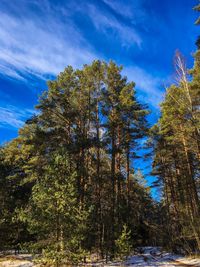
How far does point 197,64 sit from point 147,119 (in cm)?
575

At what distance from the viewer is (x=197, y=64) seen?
14977 mm

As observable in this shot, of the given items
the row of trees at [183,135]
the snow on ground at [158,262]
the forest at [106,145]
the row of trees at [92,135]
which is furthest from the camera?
the row of trees at [92,135]

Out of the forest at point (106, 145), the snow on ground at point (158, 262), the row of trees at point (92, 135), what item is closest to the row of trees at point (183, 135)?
the forest at point (106, 145)

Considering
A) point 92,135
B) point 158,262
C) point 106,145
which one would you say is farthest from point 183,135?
point 158,262

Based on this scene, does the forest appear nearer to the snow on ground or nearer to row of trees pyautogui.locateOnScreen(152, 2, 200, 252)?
row of trees pyautogui.locateOnScreen(152, 2, 200, 252)

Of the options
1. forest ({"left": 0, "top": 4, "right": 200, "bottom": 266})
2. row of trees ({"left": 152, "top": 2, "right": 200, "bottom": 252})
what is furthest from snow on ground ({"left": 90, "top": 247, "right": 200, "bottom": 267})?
row of trees ({"left": 152, "top": 2, "right": 200, "bottom": 252})

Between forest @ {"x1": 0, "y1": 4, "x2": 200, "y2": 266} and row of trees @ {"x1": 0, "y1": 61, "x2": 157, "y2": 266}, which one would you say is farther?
row of trees @ {"x1": 0, "y1": 61, "x2": 157, "y2": 266}

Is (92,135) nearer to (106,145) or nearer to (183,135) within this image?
(106,145)

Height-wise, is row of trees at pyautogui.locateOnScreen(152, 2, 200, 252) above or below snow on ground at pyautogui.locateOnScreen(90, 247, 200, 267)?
above

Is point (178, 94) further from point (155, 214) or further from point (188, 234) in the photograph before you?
point (155, 214)

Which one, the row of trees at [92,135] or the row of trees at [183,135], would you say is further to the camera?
the row of trees at [92,135]

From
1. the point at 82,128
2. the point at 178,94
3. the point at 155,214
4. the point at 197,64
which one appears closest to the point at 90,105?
the point at 82,128

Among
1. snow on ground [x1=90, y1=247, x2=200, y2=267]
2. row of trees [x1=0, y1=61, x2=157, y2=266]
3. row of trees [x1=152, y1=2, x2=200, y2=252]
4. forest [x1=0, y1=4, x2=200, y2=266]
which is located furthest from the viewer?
row of trees [x1=0, y1=61, x2=157, y2=266]

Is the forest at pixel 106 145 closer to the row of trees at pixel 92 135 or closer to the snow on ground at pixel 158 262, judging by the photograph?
the row of trees at pixel 92 135
